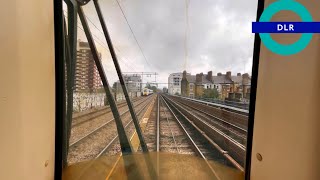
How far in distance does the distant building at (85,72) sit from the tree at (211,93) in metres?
0.95

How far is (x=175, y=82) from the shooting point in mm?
1729

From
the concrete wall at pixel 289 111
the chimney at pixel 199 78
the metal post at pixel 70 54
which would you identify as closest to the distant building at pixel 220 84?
the chimney at pixel 199 78

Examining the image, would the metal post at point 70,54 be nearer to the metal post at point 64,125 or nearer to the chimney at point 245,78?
the metal post at point 64,125

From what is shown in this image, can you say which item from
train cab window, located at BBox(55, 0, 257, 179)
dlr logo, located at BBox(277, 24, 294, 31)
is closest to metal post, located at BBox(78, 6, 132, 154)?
train cab window, located at BBox(55, 0, 257, 179)

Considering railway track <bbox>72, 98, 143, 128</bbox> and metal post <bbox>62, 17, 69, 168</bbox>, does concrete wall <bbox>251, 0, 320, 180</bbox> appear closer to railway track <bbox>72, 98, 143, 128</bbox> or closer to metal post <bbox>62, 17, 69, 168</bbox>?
railway track <bbox>72, 98, 143, 128</bbox>

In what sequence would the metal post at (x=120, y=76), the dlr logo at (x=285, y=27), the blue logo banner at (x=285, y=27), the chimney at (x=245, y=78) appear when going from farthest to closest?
the metal post at (x=120, y=76) < the chimney at (x=245, y=78) < the dlr logo at (x=285, y=27) < the blue logo banner at (x=285, y=27)

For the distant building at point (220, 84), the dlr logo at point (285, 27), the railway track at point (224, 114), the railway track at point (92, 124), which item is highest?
the dlr logo at point (285, 27)

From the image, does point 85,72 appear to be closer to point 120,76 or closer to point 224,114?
point 120,76

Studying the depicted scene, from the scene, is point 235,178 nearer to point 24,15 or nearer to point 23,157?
point 23,157

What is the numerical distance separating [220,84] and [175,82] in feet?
1.30

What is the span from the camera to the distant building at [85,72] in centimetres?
172

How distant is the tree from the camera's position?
160 cm

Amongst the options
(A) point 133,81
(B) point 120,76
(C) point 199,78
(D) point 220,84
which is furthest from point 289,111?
(B) point 120,76

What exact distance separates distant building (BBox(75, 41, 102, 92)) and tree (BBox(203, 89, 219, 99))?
955mm
